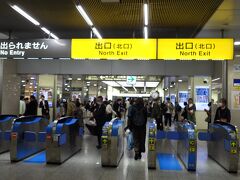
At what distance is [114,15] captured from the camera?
28.2 ft

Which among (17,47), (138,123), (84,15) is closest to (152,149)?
(138,123)

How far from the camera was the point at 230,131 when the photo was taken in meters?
7.62

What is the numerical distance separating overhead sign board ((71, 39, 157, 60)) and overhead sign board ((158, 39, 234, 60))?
1.11 ft

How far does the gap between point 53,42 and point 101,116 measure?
2.64 metres

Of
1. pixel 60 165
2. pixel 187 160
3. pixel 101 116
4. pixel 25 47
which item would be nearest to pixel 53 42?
pixel 25 47

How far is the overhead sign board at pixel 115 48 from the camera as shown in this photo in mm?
8953

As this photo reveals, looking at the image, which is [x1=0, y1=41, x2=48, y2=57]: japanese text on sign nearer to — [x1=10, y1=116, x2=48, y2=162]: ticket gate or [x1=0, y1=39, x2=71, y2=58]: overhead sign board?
→ [x1=0, y1=39, x2=71, y2=58]: overhead sign board

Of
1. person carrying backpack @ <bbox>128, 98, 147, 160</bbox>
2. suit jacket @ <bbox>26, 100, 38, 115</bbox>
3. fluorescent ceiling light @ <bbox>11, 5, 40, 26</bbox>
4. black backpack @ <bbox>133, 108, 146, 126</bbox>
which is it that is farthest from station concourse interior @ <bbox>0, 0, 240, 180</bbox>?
suit jacket @ <bbox>26, 100, 38, 115</bbox>

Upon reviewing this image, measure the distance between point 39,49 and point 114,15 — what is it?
2.25 m

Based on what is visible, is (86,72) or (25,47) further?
(86,72)

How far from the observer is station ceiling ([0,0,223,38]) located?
7586 millimetres

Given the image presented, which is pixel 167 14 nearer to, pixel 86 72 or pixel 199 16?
pixel 199 16

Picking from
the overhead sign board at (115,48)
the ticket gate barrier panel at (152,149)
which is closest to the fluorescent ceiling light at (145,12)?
the overhead sign board at (115,48)

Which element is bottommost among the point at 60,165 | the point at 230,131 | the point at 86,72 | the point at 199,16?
the point at 60,165
